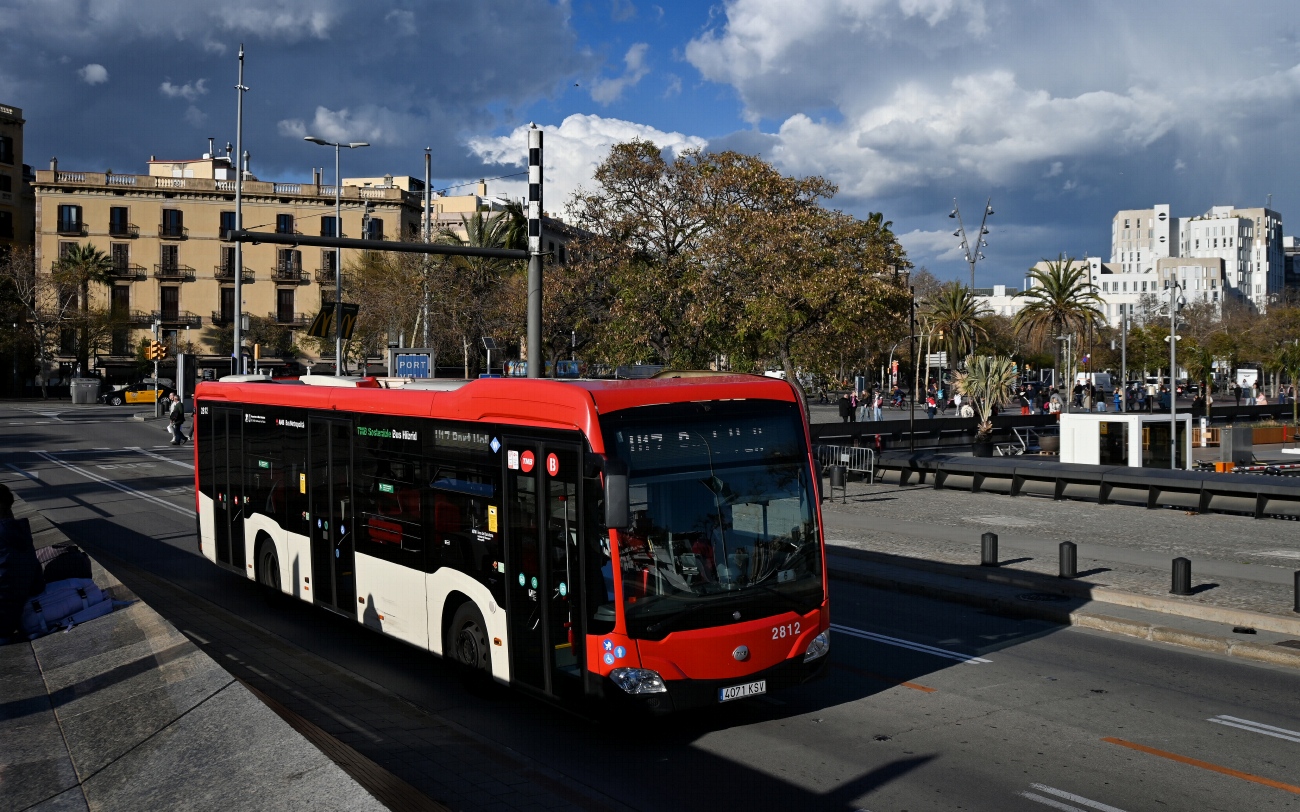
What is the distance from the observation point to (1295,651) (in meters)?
11.3

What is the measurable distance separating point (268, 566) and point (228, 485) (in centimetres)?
176

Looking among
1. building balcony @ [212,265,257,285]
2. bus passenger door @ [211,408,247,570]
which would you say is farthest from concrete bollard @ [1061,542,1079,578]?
building balcony @ [212,265,257,285]

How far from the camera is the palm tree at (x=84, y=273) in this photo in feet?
248

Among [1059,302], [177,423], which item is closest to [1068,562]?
[177,423]

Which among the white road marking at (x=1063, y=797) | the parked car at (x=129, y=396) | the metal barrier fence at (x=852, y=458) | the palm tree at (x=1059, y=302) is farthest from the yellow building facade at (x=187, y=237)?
the white road marking at (x=1063, y=797)

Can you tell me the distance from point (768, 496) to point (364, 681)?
4.51 metres

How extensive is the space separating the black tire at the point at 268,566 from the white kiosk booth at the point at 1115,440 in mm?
21929

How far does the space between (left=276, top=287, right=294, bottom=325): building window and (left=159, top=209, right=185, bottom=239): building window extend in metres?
8.13

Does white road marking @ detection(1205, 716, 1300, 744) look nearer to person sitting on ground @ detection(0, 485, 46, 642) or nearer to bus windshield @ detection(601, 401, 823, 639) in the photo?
bus windshield @ detection(601, 401, 823, 639)

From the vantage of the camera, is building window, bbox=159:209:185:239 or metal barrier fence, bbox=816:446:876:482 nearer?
metal barrier fence, bbox=816:446:876:482

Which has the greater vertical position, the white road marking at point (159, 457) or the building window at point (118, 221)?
the building window at point (118, 221)

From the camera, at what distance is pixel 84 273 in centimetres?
7656

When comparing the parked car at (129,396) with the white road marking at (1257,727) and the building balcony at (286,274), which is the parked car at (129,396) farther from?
the white road marking at (1257,727)

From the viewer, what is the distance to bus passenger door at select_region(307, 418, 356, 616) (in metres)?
11.7
